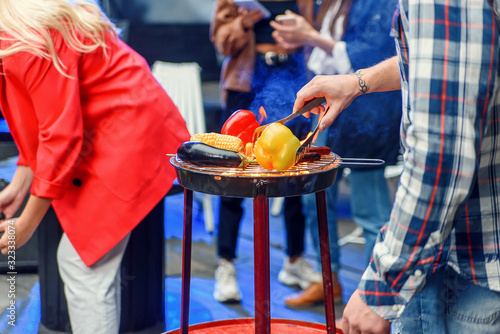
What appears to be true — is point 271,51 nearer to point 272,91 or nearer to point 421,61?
point 272,91

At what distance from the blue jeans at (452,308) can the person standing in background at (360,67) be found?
1.61m

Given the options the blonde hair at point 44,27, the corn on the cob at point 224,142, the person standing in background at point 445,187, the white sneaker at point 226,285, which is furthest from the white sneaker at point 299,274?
the person standing in background at point 445,187

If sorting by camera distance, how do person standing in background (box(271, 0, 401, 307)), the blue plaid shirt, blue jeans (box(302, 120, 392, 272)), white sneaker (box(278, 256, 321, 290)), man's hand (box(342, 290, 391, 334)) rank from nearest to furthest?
the blue plaid shirt, man's hand (box(342, 290, 391, 334)), person standing in background (box(271, 0, 401, 307)), blue jeans (box(302, 120, 392, 272)), white sneaker (box(278, 256, 321, 290))

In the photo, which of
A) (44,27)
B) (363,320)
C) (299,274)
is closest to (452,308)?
(363,320)

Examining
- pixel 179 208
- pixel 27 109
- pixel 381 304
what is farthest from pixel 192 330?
pixel 179 208

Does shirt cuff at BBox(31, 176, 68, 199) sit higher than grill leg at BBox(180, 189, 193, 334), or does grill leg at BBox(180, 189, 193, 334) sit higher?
shirt cuff at BBox(31, 176, 68, 199)

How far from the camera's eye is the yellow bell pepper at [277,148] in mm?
1455

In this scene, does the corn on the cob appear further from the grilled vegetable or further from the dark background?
the dark background

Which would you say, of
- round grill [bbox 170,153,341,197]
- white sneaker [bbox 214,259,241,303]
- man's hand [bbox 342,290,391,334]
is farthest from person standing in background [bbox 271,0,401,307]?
man's hand [bbox 342,290,391,334]

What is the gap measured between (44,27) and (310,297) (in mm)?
2122

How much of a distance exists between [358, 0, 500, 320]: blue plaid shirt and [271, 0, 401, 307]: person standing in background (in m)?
1.64

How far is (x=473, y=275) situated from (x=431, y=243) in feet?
0.51

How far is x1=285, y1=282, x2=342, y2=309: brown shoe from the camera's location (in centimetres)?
304

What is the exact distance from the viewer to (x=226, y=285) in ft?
10.1
